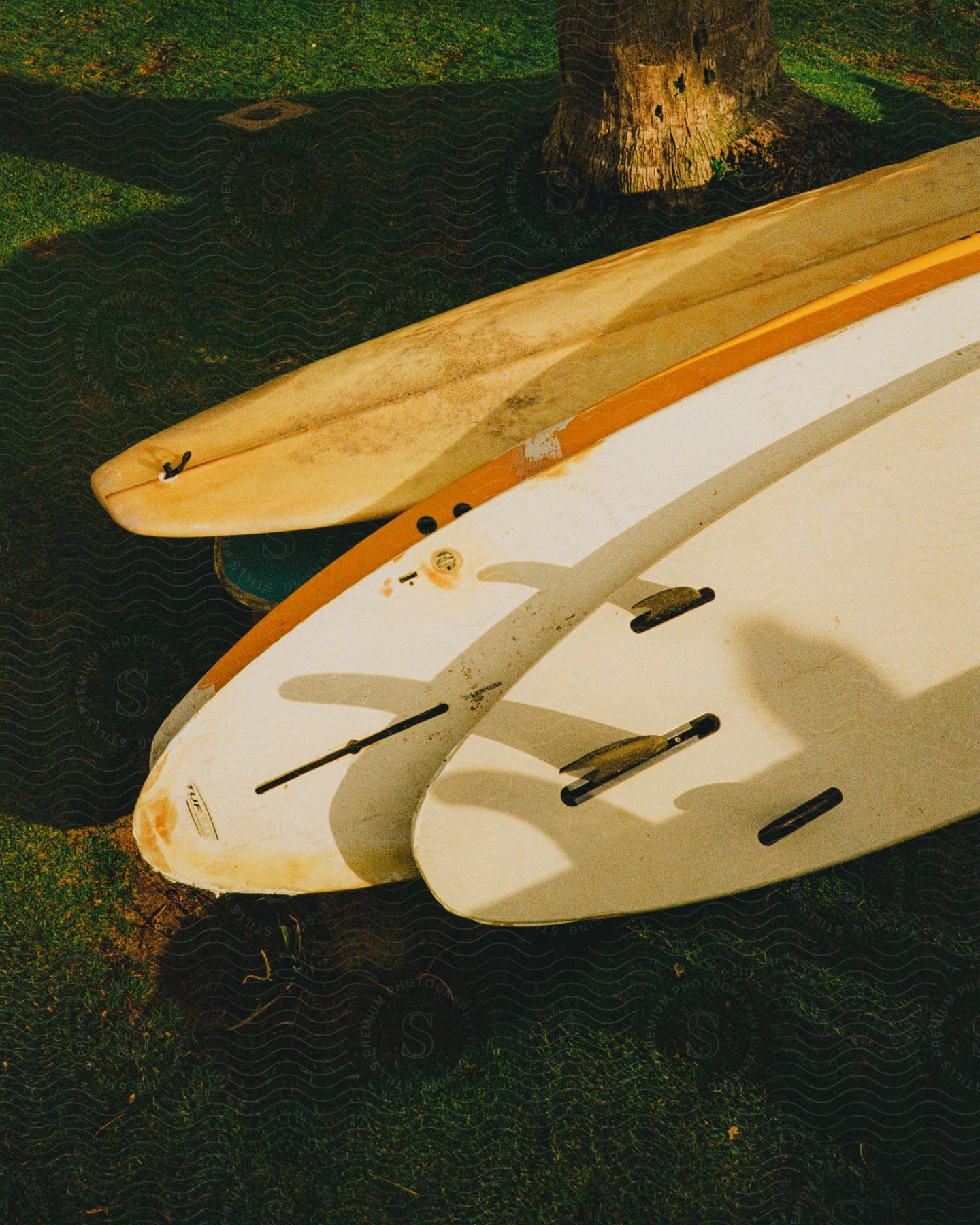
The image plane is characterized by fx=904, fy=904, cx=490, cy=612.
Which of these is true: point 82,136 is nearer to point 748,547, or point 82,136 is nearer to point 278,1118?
point 748,547

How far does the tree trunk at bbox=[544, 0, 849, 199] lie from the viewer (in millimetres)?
3598

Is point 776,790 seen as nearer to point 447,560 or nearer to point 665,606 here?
point 665,606

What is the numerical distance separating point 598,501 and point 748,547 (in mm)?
397

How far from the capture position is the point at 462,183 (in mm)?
4195

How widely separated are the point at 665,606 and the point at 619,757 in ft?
1.23

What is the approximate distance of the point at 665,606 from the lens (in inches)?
84.4

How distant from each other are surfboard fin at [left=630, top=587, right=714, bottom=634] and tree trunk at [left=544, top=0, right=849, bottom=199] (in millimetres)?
2517

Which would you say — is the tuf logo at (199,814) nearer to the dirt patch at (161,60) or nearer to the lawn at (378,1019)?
the lawn at (378,1019)

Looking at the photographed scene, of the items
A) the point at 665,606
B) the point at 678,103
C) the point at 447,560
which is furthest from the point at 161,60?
the point at 665,606

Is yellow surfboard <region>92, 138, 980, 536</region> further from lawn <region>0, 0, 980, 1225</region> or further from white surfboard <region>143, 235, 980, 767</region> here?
lawn <region>0, 0, 980, 1225</region>

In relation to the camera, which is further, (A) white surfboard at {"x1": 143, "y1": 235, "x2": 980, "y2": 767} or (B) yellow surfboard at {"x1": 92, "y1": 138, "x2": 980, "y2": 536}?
(B) yellow surfboard at {"x1": 92, "y1": 138, "x2": 980, "y2": 536}

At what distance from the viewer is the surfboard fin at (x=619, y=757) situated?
6.84 feet

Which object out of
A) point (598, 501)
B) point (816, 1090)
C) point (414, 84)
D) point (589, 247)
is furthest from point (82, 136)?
point (816, 1090)

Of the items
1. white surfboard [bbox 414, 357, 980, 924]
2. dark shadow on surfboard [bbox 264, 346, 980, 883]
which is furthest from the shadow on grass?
white surfboard [bbox 414, 357, 980, 924]
